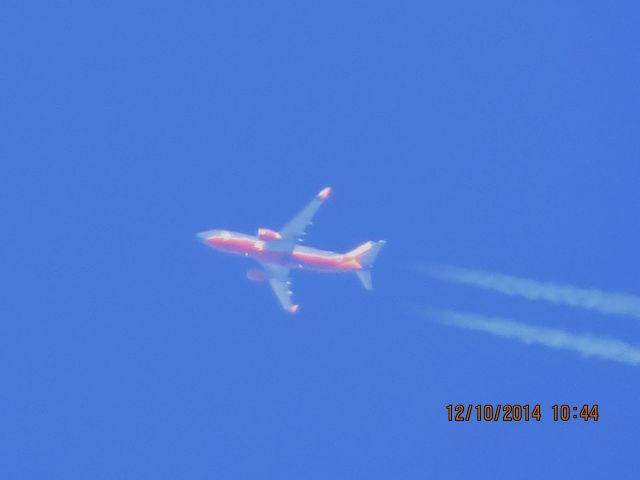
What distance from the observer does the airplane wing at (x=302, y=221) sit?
299ft

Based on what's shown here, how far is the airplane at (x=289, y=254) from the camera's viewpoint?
9094cm

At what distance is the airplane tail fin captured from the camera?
299 ft

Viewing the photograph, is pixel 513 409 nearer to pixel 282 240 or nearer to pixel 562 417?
pixel 562 417

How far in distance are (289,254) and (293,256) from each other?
0.25 m

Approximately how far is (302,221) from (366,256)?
13.7 ft

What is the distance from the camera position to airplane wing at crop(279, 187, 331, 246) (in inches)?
3593

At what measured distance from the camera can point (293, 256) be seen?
90938 millimetres

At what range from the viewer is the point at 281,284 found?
92.8 metres

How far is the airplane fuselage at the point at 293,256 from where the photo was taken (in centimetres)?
9088

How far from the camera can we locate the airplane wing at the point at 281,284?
9225 cm

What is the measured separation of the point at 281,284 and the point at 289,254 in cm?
262

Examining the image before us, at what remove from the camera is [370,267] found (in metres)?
91.7

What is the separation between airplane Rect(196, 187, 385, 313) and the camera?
9094 cm

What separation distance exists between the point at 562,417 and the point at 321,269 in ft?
52.0
